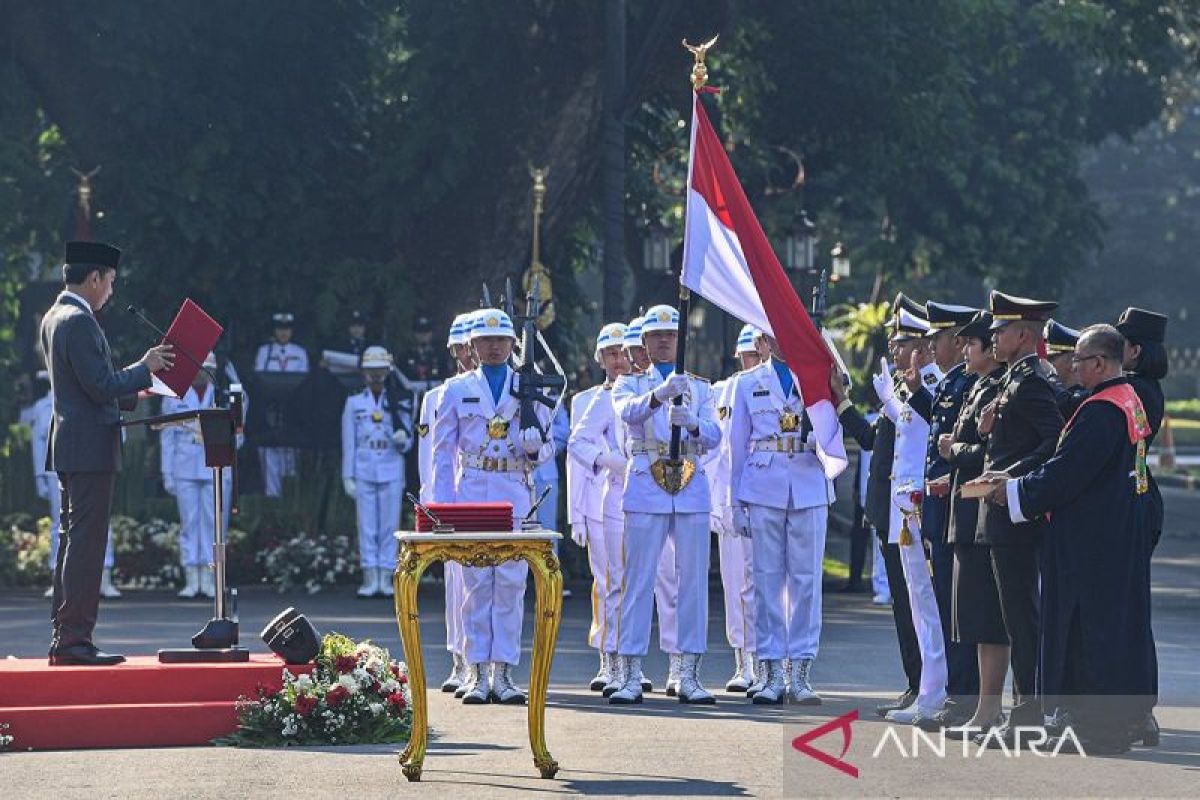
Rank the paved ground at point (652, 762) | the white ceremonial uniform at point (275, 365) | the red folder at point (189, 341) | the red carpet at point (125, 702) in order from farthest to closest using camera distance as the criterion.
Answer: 1. the white ceremonial uniform at point (275, 365)
2. the red folder at point (189, 341)
3. the red carpet at point (125, 702)
4. the paved ground at point (652, 762)

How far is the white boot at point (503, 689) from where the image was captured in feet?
47.3

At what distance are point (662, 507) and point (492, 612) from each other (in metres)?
1.17

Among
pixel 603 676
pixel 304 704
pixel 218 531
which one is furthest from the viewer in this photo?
pixel 603 676

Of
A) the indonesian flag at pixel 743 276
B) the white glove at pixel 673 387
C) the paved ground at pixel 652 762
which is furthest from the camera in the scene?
the indonesian flag at pixel 743 276

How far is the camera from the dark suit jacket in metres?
12.5

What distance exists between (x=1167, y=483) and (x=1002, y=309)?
105 ft

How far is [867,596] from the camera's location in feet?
72.9

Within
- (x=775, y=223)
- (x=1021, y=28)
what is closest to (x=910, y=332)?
(x=775, y=223)

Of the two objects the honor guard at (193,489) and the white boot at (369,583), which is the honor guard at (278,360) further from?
the white boot at (369,583)

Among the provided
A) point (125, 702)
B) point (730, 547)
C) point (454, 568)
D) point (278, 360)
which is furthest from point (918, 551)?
point (278, 360)

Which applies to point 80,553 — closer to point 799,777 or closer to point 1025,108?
point 799,777

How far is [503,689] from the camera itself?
1445 centimetres

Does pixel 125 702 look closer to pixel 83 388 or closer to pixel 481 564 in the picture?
pixel 83 388

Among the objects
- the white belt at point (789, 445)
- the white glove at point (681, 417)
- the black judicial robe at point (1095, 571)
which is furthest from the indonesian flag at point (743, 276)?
the black judicial robe at point (1095, 571)
